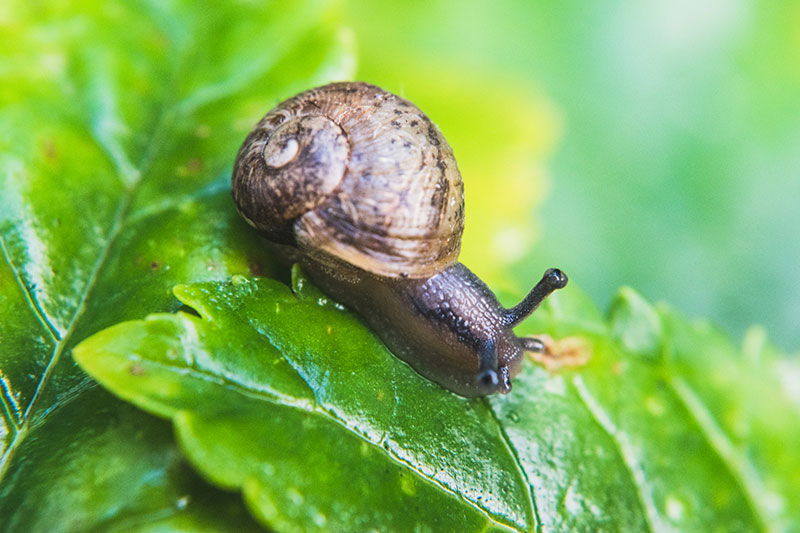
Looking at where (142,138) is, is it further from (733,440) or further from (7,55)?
(733,440)

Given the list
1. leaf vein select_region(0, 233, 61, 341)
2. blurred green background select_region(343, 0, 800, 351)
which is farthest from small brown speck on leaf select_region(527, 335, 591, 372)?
blurred green background select_region(343, 0, 800, 351)

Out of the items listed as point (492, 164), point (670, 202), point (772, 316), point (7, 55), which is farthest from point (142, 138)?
point (772, 316)

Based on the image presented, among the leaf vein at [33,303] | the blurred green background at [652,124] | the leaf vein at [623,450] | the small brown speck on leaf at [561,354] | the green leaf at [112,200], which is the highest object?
the blurred green background at [652,124]

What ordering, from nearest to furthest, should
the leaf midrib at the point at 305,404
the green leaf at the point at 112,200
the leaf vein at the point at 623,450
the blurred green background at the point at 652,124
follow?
the green leaf at the point at 112,200
the leaf midrib at the point at 305,404
the leaf vein at the point at 623,450
the blurred green background at the point at 652,124

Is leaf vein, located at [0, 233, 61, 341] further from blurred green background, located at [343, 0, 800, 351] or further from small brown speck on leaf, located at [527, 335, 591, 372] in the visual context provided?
blurred green background, located at [343, 0, 800, 351]

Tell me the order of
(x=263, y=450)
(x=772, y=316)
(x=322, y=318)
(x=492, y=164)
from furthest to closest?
(x=772, y=316)
(x=492, y=164)
(x=322, y=318)
(x=263, y=450)

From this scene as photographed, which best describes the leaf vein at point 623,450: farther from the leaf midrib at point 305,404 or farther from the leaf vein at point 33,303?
the leaf vein at point 33,303

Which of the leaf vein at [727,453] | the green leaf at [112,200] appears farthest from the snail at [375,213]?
the leaf vein at [727,453]
